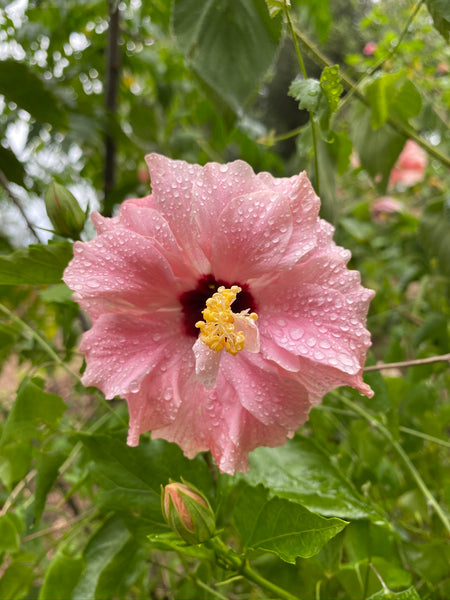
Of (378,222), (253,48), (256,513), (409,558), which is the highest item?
(253,48)

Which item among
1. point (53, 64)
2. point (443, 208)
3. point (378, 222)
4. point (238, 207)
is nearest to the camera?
point (238, 207)

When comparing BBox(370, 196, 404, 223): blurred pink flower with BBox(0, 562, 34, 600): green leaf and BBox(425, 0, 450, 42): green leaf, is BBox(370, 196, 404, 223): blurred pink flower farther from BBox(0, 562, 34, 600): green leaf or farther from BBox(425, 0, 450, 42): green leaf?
BBox(0, 562, 34, 600): green leaf

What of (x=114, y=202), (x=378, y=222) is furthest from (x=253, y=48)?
(x=378, y=222)

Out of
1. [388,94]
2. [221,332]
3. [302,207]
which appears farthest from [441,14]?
[221,332]

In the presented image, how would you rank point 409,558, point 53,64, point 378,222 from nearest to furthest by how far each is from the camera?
1. point 409,558
2. point 53,64
3. point 378,222

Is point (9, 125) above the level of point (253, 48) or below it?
above

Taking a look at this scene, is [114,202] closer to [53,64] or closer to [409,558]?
[53,64]
